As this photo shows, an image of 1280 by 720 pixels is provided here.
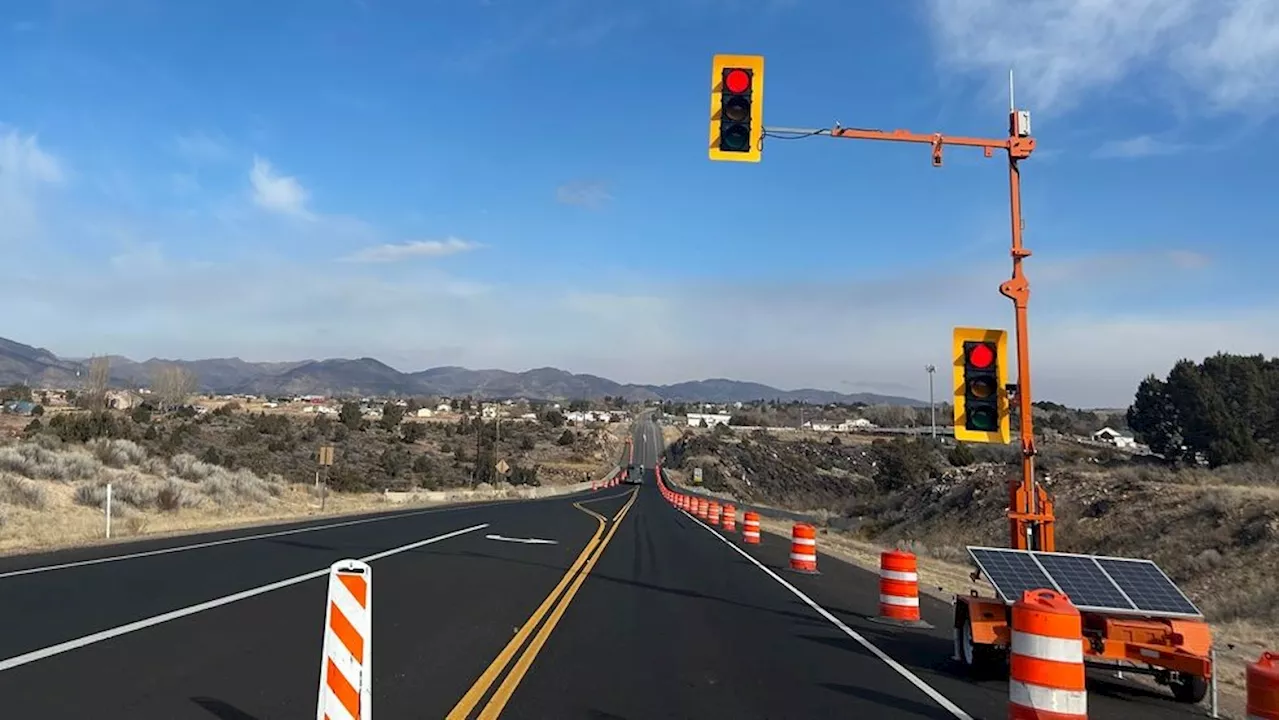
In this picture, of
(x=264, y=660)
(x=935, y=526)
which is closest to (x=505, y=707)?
(x=264, y=660)

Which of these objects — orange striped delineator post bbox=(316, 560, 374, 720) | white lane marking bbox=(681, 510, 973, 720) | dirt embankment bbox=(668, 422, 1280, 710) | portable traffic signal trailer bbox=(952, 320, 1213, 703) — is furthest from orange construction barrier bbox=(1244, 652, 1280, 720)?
orange striped delineator post bbox=(316, 560, 374, 720)

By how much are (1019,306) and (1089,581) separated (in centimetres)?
347

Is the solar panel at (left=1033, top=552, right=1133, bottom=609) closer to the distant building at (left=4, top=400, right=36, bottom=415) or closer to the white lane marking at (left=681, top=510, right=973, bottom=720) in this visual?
the white lane marking at (left=681, top=510, right=973, bottom=720)

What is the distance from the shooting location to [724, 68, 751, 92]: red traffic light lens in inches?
420

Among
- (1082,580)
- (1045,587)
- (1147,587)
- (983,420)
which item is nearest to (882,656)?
(1045,587)

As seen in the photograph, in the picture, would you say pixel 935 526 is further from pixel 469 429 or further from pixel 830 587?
pixel 469 429

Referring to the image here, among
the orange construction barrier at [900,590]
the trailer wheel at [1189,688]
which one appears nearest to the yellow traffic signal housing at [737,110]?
the orange construction barrier at [900,590]

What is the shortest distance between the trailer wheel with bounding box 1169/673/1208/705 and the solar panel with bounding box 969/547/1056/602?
1.41 meters

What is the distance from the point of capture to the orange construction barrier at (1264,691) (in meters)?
6.53

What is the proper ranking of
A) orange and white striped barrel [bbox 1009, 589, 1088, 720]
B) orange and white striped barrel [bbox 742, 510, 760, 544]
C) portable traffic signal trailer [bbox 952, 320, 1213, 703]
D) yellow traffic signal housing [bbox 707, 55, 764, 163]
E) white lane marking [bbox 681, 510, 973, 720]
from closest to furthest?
orange and white striped barrel [bbox 1009, 589, 1088, 720]
white lane marking [bbox 681, 510, 973, 720]
portable traffic signal trailer [bbox 952, 320, 1213, 703]
yellow traffic signal housing [bbox 707, 55, 764, 163]
orange and white striped barrel [bbox 742, 510, 760, 544]

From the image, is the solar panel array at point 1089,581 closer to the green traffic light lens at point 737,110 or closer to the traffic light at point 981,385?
the traffic light at point 981,385

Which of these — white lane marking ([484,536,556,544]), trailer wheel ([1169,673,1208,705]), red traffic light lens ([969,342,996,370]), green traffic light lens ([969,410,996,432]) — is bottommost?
white lane marking ([484,536,556,544])

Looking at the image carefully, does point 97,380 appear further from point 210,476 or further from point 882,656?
point 882,656

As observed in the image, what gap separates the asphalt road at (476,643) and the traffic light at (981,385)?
8.93ft
